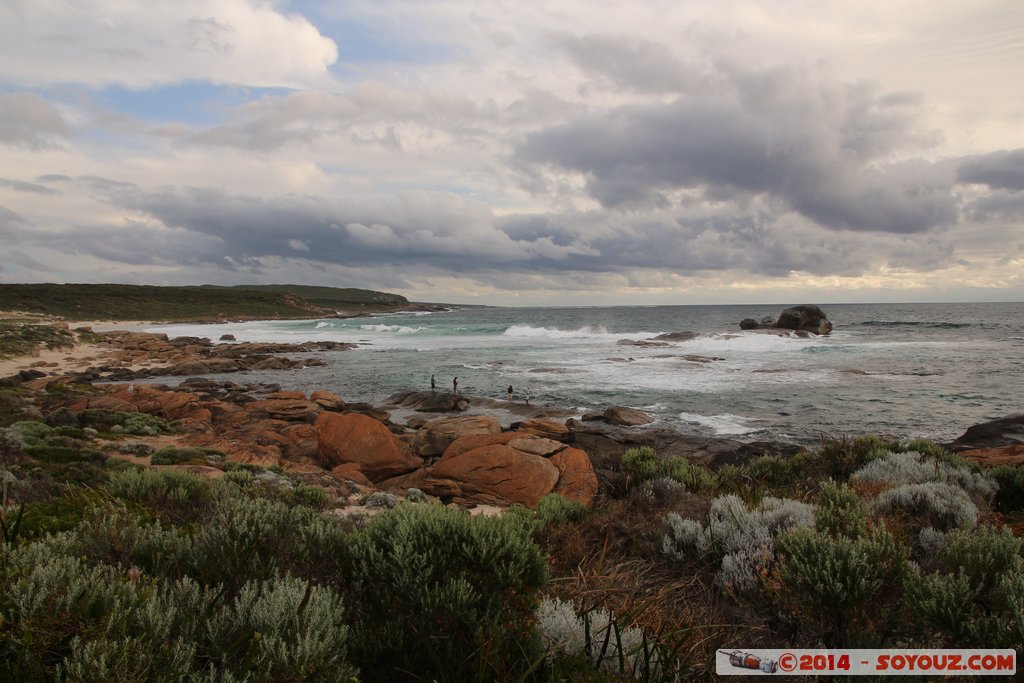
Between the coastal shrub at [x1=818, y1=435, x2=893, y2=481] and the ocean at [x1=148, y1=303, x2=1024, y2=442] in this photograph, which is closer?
the coastal shrub at [x1=818, y1=435, x2=893, y2=481]

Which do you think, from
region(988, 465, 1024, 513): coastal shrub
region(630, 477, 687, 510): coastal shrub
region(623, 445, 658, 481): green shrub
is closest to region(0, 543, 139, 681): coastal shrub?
region(630, 477, 687, 510): coastal shrub

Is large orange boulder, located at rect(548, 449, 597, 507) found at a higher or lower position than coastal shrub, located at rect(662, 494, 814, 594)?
lower

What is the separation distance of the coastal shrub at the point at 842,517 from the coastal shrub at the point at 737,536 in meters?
0.16

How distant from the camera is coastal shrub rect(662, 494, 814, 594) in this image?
4230 millimetres

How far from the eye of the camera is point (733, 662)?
291 cm

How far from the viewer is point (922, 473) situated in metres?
7.55

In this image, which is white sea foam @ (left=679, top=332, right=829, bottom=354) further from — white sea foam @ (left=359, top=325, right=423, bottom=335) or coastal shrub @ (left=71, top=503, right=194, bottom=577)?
coastal shrub @ (left=71, top=503, right=194, bottom=577)

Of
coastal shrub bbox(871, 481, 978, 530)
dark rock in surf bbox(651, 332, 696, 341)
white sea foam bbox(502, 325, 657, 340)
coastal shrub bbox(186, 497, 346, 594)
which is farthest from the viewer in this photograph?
white sea foam bbox(502, 325, 657, 340)

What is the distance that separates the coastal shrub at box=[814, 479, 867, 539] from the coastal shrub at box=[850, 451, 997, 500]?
6.75ft

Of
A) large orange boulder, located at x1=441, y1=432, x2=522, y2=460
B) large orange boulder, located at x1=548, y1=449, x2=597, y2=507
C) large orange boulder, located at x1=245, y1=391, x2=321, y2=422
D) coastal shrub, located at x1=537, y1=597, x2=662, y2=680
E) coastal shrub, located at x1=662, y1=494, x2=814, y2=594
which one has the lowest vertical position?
large orange boulder, located at x1=245, y1=391, x2=321, y2=422

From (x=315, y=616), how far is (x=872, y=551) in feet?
11.9

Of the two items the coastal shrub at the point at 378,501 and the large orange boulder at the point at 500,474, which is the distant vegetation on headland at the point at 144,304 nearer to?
the large orange boulder at the point at 500,474

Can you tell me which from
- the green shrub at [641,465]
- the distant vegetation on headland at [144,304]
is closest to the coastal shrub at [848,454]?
the green shrub at [641,465]

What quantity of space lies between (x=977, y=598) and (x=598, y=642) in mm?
2502
